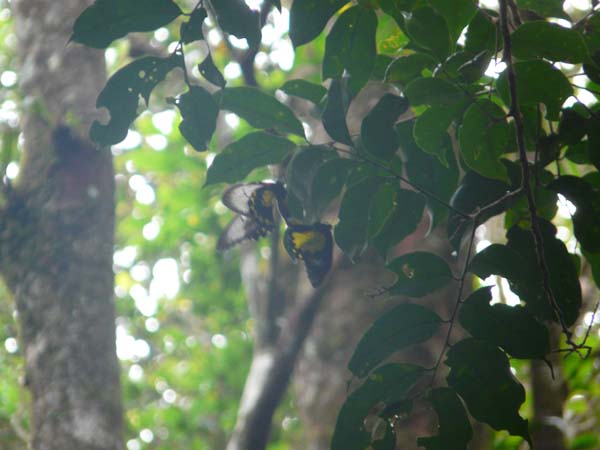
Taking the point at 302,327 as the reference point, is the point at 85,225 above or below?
above

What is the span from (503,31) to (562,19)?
0.35 m

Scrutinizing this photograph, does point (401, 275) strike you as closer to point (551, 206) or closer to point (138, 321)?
point (551, 206)

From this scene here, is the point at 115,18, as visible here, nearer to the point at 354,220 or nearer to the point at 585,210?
the point at 354,220

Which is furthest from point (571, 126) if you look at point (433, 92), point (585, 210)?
point (433, 92)

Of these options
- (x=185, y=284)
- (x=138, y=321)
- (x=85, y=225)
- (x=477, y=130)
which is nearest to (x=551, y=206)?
(x=477, y=130)

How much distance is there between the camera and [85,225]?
1857 mm

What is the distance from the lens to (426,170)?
1015 mm

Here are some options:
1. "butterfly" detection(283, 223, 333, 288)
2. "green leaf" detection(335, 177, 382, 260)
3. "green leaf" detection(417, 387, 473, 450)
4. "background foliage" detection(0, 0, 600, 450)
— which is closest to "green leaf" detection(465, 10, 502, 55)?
"background foliage" detection(0, 0, 600, 450)

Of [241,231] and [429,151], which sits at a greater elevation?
[429,151]

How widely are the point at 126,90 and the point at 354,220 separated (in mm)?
366

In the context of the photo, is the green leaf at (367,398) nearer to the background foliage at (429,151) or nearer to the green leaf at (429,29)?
the background foliage at (429,151)

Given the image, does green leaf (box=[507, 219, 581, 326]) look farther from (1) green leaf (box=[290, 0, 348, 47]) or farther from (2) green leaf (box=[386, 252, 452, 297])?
(1) green leaf (box=[290, 0, 348, 47])

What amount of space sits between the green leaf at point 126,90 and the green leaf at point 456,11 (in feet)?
1.19

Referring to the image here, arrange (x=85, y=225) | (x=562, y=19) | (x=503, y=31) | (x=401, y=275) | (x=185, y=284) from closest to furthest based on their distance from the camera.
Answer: (x=503, y=31)
(x=401, y=275)
(x=562, y=19)
(x=85, y=225)
(x=185, y=284)
